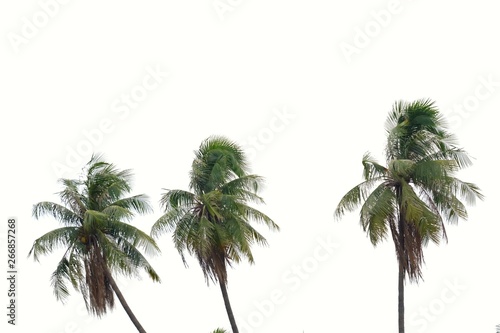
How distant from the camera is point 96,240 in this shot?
33.5 m

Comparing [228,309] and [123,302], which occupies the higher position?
[123,302]

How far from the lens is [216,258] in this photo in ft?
110

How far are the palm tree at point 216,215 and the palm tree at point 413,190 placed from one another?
457 cm

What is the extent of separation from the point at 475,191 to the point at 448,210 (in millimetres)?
1361

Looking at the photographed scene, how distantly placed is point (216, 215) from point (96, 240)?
17.9ft

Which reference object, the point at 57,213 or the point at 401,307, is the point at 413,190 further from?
the point at 57,213

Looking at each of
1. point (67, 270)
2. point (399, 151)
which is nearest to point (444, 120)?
point (399, 151)

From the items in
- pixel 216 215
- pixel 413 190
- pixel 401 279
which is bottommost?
pixel 401 279

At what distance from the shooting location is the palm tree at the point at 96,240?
33.2 meters

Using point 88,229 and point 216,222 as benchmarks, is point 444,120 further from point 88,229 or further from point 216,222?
point 88,229

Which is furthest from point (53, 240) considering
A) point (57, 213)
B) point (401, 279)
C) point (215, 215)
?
point (401, 279)

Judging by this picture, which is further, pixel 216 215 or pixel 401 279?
pixel 216 215

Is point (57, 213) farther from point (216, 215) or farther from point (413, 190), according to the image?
point (413, 190)

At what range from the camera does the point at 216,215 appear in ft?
110
